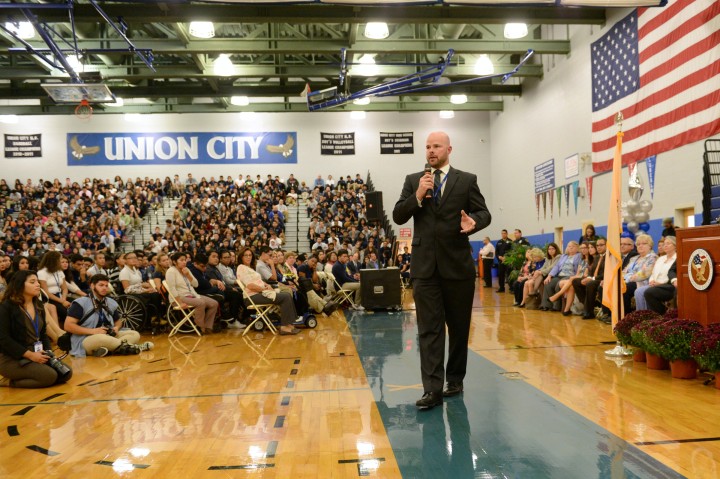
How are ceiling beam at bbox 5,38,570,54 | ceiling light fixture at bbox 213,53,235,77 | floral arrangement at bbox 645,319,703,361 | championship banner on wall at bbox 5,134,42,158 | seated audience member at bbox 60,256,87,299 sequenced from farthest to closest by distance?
1. championship banner on wall at bbox 5,134,42,158
2. ceiling light fixture at bbox 213,53,235,77
3. ceiling beam at bbox 5,38,570,54
4. seated audience member at bbox 60,256,87,299
5. floral arrangement at bbox 645,319,703,361

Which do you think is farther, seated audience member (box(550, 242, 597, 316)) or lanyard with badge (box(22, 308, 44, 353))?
seated audience member (box(550, 242, 597, 316))

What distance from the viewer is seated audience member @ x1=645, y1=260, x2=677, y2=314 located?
6441mm

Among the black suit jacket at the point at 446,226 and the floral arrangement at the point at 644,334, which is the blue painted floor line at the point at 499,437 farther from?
the floral arrangement at the point at 644,334

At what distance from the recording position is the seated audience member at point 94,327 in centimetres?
619

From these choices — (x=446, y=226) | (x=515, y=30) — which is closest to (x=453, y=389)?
(x=446, y=226)

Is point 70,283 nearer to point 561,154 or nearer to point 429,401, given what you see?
point 429,401

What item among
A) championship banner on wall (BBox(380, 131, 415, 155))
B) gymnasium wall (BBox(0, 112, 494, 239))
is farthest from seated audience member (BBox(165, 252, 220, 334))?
championship banner on wall (BBox(380, 131, 415, 155))

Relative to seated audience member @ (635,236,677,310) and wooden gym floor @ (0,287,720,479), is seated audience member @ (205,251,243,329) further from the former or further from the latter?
seated audience member @ (635,236,677,310)

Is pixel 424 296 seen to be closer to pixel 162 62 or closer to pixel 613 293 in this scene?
pixel 613 293

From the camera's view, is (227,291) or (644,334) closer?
(644,334)

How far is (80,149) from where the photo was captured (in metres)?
22.6

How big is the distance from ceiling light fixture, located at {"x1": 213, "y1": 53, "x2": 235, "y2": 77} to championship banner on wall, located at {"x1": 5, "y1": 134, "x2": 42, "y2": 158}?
10919mm

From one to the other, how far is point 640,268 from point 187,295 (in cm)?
599

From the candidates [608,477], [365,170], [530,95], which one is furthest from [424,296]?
[365,170]
